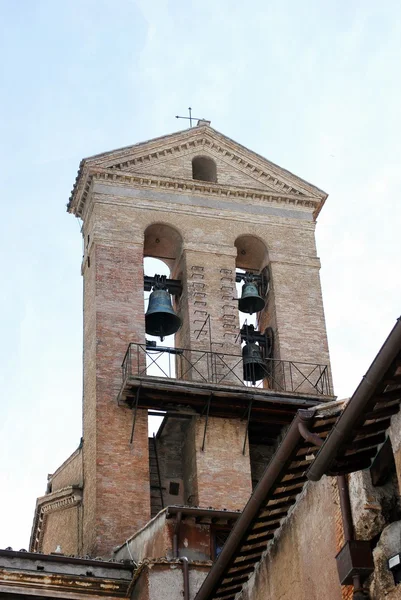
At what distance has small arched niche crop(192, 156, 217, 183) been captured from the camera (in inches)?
1070

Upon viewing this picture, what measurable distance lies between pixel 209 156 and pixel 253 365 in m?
5.62

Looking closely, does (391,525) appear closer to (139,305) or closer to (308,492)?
(308,492)

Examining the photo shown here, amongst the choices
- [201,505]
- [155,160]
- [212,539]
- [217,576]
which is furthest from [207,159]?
[217,576]

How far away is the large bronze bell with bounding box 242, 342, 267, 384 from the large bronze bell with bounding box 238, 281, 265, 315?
1113mm

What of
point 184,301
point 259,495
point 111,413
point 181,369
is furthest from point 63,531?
point 259,495

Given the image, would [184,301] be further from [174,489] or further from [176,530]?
[176,530]

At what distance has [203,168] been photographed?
27.5 m

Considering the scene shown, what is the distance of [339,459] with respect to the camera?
10992 millimetres

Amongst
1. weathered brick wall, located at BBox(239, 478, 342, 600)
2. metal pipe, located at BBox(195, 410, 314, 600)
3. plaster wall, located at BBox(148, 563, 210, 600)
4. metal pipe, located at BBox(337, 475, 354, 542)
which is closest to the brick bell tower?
plaster wall, located at BBox(148, 563, 210, 600)

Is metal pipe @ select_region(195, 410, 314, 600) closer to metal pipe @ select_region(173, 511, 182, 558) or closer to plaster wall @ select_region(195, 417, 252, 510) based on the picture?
metal pipe @ select_region(173, 511, 182, 558)

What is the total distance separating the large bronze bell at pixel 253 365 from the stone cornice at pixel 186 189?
3.97 meters

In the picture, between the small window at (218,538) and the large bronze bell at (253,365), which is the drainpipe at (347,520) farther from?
the large bronze bell at (253,365)

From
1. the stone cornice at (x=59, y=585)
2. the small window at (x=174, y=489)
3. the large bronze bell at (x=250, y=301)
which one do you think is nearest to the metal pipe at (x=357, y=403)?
the stone cornice at (x=59, y=585)

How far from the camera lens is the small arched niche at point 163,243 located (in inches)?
1007
